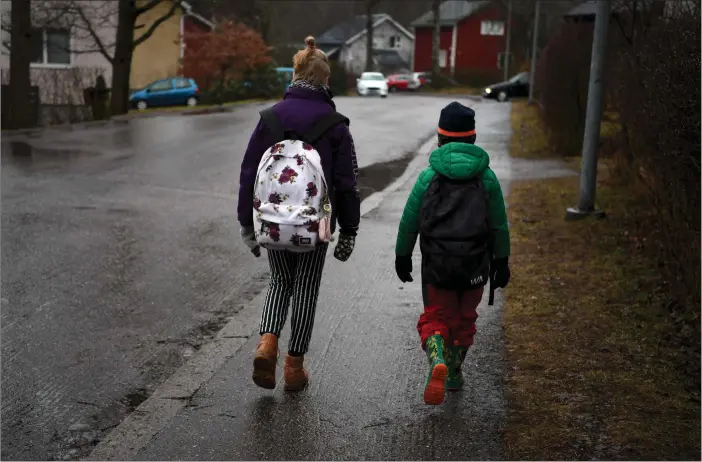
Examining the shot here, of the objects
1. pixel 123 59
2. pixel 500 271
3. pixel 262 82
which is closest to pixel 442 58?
pixel 262 82

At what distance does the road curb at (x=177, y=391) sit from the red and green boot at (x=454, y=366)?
1.30 m

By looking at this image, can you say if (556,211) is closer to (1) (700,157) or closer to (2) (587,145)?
(2) (587,145)

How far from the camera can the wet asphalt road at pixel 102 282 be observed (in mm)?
4867

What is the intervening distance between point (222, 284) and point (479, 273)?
10.7 feet

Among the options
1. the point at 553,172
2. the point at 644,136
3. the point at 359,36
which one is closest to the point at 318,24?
the point at 359,36

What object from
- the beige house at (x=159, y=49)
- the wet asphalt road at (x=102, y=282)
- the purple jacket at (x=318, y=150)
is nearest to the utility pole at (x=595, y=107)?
the wet asphalt road at (x=102, y=282)

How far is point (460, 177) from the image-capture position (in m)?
4.65

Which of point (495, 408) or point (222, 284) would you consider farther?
point (222, 284)

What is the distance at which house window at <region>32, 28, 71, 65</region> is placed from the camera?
131 feet

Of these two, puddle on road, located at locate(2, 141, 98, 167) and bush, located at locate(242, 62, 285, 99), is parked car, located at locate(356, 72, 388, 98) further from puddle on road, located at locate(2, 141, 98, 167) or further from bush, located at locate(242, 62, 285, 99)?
puddle on road, located at locate(2, 141, 98, 167)

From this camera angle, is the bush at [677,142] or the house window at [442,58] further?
the house window at [442,58]

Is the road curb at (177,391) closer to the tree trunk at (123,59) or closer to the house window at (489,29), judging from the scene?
the tree trunk at (123,59)

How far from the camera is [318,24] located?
102312 millimetres

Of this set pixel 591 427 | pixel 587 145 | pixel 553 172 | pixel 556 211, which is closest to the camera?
pixel 591 427
